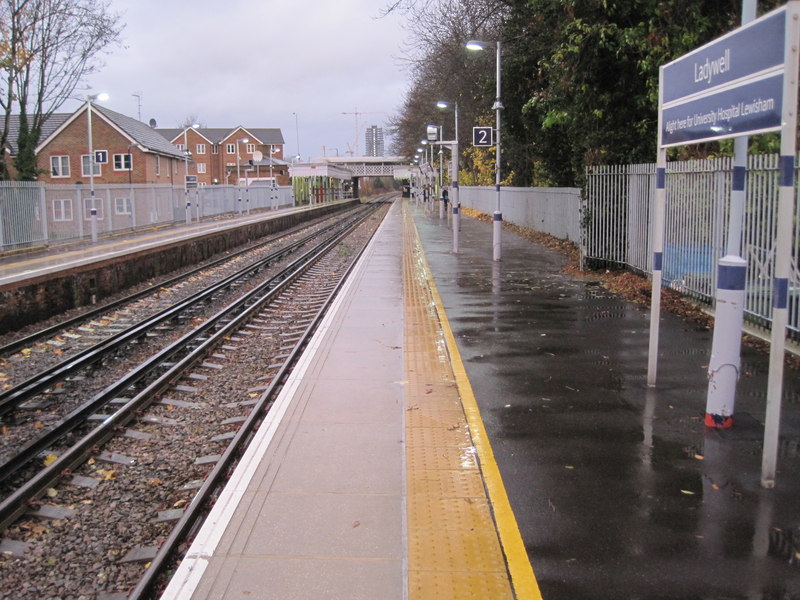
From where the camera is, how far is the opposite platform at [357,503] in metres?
3.69

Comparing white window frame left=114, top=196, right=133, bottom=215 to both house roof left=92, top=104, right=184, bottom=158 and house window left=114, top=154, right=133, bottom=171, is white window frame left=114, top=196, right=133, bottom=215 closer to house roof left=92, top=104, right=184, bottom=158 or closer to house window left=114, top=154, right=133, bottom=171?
house roof left=92, top=104, right=184, bottom=158

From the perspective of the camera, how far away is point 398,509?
4508 mm

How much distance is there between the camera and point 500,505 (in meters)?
4.48

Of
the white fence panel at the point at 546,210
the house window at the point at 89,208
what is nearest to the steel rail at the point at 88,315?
the house window at the point at 89,208

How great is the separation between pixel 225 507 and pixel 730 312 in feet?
12.4

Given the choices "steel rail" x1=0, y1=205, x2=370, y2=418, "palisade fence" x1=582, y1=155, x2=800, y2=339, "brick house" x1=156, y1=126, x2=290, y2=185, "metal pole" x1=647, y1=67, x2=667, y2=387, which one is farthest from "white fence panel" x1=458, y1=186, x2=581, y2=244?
"brick house" x1=156, y1=126, x2=290, y2=185

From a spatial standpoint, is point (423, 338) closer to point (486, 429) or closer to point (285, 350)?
point (285, 350)

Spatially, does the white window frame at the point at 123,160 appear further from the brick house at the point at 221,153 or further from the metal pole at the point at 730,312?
the metal pole at the point at 730,312

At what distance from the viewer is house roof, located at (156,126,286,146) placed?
107 metres

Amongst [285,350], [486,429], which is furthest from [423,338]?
[486,429]

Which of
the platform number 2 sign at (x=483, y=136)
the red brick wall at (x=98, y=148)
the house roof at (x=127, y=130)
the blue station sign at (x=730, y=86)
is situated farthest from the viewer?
the red brick wall at (x=98, y=148)

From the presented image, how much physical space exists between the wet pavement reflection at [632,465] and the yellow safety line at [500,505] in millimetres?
58

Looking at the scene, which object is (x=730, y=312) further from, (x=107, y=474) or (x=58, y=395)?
(x=58, y=395)

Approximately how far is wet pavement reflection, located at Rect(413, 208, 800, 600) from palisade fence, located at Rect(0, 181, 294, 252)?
695 inches
